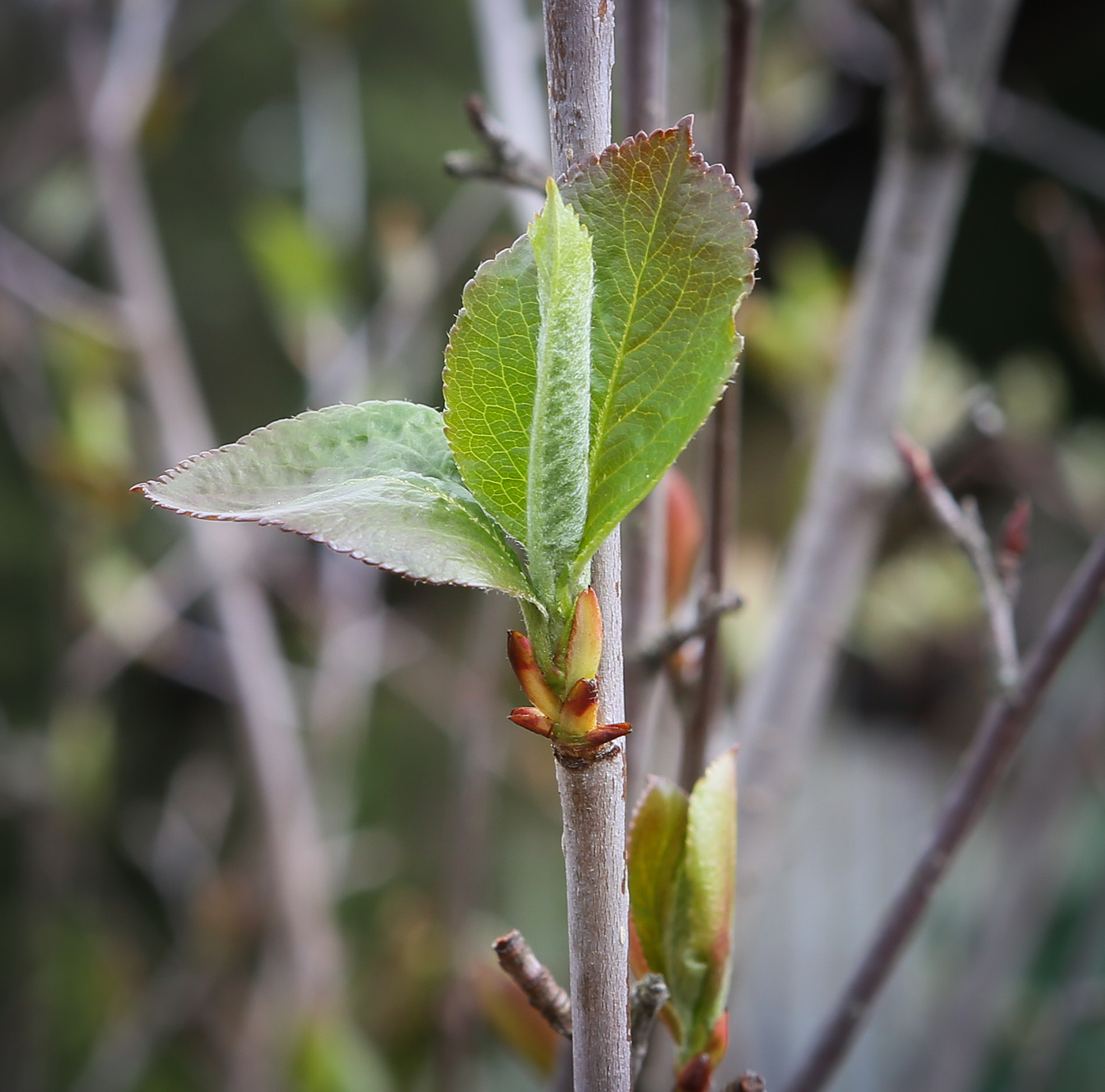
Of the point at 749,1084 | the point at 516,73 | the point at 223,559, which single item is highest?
the point at 516,73

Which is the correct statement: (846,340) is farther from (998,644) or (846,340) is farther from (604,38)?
(604,38)

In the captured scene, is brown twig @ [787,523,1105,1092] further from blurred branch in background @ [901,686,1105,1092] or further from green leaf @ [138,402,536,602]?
blurred branch in background @ [901,686,1105,1092]

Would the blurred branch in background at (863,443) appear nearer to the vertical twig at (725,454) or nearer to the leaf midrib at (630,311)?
the vertical twig at (725,454)

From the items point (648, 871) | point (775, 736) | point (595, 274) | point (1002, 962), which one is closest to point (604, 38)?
point (595, 274)

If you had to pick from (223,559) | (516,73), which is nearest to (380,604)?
(223,559)

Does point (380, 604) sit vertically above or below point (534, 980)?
above

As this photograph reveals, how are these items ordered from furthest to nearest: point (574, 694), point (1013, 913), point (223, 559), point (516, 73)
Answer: point (223, 559)
point (1013, 913)
point (516, 73)
point (574, 694)

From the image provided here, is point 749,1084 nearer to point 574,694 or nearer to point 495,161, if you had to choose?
point 574,694
